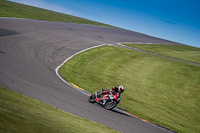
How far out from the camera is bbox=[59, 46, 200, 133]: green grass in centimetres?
1373

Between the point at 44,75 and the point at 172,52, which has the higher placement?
the point at 172,52

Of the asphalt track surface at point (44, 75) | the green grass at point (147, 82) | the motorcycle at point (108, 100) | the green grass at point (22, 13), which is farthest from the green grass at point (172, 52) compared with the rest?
the motorcycle at point (108, 100)

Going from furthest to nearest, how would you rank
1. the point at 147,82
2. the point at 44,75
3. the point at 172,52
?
1. the point at 172,52
2. the point at 147,82
3. the point at 44,75

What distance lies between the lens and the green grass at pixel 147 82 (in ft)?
45.1

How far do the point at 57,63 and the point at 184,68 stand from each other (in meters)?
14.0

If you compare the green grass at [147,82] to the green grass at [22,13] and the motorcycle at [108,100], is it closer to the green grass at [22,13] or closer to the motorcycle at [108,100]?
the motorcycle at [108,100]

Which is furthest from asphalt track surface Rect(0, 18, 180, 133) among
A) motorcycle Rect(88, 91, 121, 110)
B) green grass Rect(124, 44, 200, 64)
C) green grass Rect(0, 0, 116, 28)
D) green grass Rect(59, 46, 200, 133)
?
green grass Rect(124, 44, 200, 64)

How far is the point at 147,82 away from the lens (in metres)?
18.4

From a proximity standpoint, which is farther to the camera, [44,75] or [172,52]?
[172,52]

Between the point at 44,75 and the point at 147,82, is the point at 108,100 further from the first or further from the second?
the point at 147,82

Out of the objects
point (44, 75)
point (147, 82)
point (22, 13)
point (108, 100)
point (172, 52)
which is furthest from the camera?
point (22, 13)

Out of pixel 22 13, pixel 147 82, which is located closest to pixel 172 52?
pixel 147 82

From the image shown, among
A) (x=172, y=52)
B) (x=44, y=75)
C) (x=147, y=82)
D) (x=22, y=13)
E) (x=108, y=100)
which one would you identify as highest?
(x=172, y=52)

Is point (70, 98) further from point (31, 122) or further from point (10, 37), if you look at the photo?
point (10, 37)
